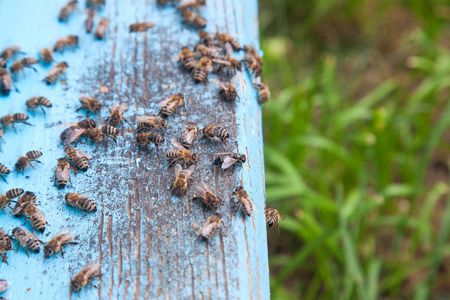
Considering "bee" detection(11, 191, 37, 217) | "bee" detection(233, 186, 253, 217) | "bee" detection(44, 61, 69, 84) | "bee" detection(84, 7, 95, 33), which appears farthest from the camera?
"bee" detection(84, 7, 95, 33)

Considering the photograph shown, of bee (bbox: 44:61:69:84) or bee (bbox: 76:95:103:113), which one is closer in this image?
bee (bbox: 76:95:103:113)

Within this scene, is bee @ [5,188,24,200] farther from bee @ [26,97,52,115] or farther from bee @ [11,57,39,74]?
bee @ [11,57,39,74]

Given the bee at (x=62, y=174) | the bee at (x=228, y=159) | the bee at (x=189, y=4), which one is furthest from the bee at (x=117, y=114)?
the bee at (x=189, y=4)

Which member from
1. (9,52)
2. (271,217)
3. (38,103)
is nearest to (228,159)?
(271,217)

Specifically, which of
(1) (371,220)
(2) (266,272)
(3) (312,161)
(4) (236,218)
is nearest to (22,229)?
(4) (236,218)

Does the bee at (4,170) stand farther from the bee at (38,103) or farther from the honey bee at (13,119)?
the bee at (38,103)

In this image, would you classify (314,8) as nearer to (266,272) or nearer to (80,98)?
(80,98)

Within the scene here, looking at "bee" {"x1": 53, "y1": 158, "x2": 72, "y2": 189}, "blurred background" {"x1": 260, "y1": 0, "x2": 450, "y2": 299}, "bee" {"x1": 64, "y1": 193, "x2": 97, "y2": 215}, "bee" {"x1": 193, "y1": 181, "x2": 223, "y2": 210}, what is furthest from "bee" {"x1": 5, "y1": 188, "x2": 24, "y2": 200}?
"blurred background" {"x1": 260, "y1": 0, "x2": 450, "y2": 299}
